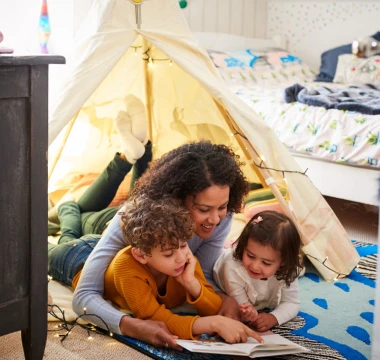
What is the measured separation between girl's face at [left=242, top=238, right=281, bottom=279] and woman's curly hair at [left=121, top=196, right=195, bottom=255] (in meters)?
Result: 0.24

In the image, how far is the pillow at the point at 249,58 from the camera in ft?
14.7

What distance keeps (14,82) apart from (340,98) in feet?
7.35

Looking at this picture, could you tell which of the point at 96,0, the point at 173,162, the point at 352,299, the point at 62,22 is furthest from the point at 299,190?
the point at 62,22

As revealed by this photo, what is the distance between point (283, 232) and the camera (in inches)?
80.0

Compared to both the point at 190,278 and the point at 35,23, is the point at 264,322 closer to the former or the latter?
the point at 190,278

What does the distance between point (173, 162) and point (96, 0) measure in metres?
0.78

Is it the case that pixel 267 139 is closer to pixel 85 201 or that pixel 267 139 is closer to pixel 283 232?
pixel 283 232

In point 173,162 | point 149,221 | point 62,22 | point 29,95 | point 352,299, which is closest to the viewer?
point 29,95

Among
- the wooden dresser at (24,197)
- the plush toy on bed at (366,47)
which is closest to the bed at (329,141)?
the plush toy on bed at (366,47)

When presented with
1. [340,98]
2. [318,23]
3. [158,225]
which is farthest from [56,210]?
[318,23]

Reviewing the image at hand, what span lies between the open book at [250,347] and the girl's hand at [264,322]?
0.30ft

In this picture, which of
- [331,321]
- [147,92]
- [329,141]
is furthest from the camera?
[329,141]

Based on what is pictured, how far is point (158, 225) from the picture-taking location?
6.04ft

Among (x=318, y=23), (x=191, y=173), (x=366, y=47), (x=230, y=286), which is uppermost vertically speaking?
(x=318, y=23)
